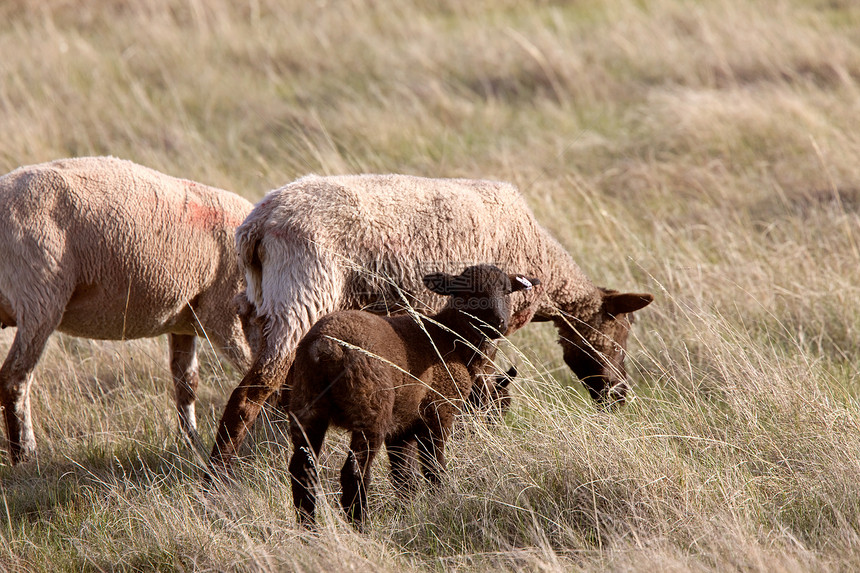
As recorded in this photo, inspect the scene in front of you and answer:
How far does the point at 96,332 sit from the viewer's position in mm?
5477

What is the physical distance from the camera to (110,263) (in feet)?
17.3

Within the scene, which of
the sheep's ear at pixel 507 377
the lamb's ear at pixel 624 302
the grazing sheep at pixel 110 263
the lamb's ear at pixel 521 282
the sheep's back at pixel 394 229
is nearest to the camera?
the lamb's ear at pixel 521 282

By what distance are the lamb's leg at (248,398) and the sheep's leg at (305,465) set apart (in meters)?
0.63

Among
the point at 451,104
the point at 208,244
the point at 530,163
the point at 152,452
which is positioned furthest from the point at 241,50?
the point at 152,452

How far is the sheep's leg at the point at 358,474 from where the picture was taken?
4.02m

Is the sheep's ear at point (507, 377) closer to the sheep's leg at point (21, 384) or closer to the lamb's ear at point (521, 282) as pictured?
the lamb's ear at point (521, 282)

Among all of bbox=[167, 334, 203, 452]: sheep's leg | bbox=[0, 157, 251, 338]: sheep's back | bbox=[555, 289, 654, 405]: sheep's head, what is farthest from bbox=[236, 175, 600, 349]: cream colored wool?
bbox=[167, 334, 203, 452]: sheep's leg

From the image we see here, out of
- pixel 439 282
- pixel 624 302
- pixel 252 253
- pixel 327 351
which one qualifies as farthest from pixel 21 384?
pixel 624 302

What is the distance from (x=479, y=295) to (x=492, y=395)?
1032 mm

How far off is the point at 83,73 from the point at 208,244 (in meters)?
7.93

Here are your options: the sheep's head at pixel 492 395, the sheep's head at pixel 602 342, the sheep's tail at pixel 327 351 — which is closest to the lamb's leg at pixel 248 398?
the sheep's tail at pixel 327 351

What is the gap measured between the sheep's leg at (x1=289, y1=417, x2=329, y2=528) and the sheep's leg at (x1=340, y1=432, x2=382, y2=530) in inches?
5.5

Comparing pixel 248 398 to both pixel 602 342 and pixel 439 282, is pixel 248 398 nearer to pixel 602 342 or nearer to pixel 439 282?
pixel 439 282

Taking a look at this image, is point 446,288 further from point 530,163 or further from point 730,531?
point 530,163
